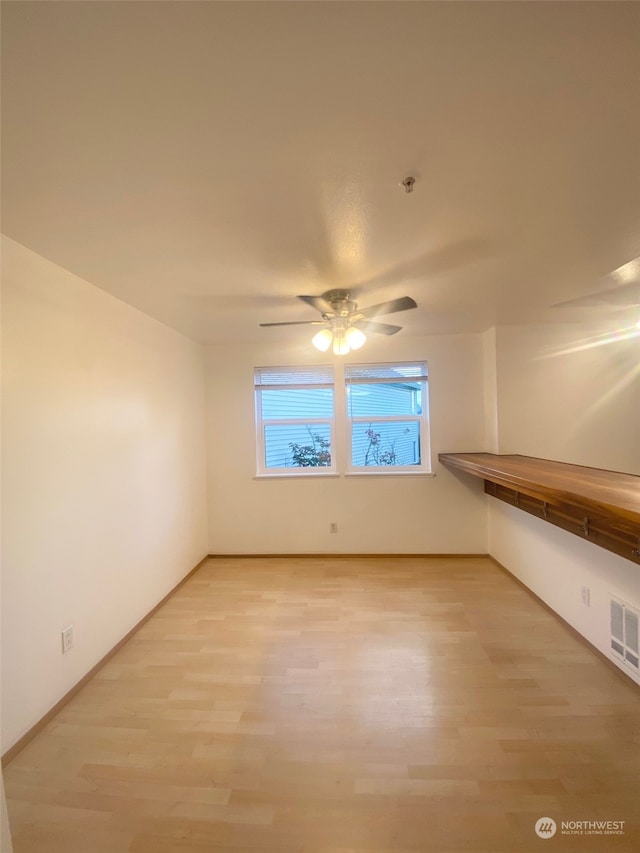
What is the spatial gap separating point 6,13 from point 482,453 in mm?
3765

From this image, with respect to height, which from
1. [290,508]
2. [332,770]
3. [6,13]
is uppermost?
[6,13]

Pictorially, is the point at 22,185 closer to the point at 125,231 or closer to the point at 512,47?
the point at 125,231

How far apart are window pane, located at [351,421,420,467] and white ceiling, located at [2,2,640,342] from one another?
1995 millimetres

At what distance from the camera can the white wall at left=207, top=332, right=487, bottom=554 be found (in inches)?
135

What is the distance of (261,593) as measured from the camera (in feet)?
9.37

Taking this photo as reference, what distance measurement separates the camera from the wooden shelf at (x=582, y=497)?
1.31 m

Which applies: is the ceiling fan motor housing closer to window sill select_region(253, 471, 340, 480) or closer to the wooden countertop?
the wooden countertop

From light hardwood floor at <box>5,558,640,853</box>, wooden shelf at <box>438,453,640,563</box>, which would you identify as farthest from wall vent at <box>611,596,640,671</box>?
wooden shelf at <box>438,453,640,563</box>

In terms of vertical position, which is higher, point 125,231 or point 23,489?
point 125,231

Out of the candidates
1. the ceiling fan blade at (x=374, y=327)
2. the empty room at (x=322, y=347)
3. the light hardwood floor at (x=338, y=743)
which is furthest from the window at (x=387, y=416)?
the light hardwood floor at (x=338, y=743)

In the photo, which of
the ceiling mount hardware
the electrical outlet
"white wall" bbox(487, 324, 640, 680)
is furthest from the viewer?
"white wall" bbox(487, 324, 640, 680)

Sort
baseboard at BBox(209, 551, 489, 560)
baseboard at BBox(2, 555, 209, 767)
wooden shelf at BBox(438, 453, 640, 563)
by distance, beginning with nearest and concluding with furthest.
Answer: wooden shelf at BBox(438, 453, 640, 563) → baseboard at BBox(2, 555, 209, 767) → baseboard at BBox(209, 551, 489, 560)

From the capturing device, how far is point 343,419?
357cm

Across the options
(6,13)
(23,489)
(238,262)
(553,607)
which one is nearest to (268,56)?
(6,13)
